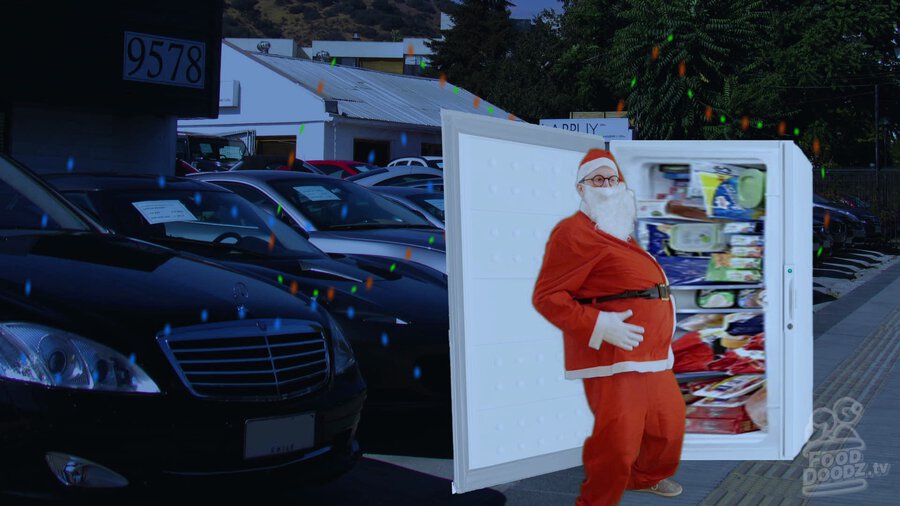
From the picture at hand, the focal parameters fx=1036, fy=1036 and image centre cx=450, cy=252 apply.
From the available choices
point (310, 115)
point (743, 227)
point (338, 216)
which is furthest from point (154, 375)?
point (310, 115)

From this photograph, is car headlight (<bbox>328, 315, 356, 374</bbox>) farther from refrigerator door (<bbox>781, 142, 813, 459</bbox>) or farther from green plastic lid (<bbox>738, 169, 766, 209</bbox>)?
refrigerator door (<bbox>781, 142, 813, 459</bbox>)

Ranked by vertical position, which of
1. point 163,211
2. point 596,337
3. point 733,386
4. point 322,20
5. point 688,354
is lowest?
point 733,386

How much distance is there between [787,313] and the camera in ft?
17.9

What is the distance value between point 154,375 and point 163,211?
2.97m

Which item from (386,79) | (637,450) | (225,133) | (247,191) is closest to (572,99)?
(386,79)

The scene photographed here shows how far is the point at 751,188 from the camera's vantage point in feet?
17.8

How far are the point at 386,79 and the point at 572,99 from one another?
703 inches

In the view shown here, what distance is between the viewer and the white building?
34844 millimetres

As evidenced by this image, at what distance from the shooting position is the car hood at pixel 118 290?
3.79m

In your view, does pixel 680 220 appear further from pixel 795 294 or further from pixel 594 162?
pixel 594 162

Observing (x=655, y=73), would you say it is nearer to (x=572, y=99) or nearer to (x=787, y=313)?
(x=787, y=313)

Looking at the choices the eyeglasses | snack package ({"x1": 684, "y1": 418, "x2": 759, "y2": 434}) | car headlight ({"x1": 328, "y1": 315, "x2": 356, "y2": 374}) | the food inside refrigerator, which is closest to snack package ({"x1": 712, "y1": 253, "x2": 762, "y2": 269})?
the food inside refrigerator

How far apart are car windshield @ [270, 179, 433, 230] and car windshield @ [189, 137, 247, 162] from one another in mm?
15307

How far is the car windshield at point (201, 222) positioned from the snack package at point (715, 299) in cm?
263
